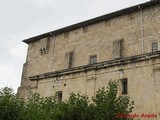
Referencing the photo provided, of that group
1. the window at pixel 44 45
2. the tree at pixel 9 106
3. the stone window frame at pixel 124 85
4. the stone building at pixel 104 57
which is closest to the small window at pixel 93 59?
the stone building at pixel 104 57

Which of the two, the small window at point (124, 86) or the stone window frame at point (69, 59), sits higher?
the stone window frame at point (69, 59)

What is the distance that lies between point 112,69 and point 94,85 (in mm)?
1409

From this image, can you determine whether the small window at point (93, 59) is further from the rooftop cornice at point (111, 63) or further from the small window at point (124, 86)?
the small window at point (124, 86)

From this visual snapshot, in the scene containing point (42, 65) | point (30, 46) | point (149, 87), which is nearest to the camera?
point (149, 87)

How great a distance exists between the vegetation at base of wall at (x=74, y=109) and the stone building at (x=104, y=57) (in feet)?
4.48

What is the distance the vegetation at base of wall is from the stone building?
1.37m

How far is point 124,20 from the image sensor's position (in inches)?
963

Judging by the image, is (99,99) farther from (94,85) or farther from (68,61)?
(68,61)

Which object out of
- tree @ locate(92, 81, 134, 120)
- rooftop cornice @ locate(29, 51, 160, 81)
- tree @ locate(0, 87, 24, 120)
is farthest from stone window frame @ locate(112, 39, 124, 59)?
tree @ locate(0, 87, 24, 120)

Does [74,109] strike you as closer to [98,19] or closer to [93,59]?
[93,59]

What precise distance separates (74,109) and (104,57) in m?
10.8

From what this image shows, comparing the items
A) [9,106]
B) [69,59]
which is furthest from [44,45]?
[9,106]

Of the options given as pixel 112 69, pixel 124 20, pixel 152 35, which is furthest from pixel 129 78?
pixel 124 20

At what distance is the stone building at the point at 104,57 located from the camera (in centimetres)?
1562
